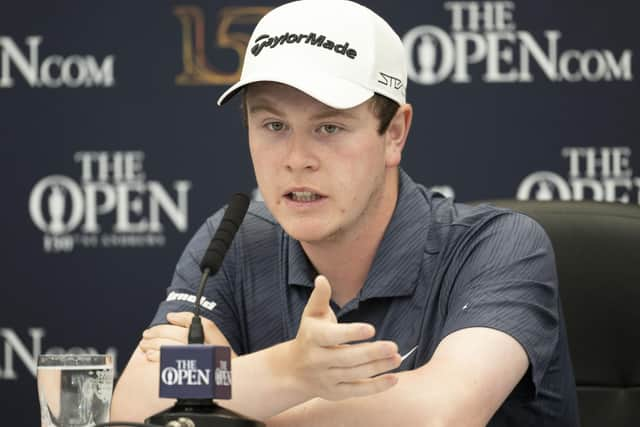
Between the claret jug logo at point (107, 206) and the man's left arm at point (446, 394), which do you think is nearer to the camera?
the man's left arm at point (446, 394)

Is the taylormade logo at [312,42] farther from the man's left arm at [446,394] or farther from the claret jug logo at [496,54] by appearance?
the claret jug logo at [496,54]

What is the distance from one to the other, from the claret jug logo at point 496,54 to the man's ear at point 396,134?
3.79 feet

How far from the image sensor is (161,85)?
3297 mm

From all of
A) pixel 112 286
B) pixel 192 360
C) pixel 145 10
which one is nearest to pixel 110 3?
pixel 145 10

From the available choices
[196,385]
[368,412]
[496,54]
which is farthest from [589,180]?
[196,385]

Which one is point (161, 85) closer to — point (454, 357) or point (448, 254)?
point (448, 254)

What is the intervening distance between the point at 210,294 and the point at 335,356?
69 centimetres

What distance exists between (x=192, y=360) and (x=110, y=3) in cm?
220

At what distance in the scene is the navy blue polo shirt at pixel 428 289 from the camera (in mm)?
1914

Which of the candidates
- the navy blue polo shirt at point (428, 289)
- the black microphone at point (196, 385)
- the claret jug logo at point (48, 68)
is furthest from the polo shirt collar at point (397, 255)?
the claret jug logo at point (48, 68)

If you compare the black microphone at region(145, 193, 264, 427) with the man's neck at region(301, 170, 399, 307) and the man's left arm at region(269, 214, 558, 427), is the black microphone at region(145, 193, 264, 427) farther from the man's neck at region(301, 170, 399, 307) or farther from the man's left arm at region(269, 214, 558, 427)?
the man's neck at region(301, 170, 399, 307)

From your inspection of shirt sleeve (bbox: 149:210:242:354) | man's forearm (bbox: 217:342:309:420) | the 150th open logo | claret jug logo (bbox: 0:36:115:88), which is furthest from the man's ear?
claret jug logo (bbox: 0:36:115:88)

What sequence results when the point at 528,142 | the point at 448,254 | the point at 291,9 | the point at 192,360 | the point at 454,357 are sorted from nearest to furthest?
the point at 192,360, the point at 454,357, the point at 291,9, the point at 448,254, the point at 528,142

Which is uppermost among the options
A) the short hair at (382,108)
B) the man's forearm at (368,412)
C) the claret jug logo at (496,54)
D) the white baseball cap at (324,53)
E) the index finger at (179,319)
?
the claret jug logo at (496,54)
